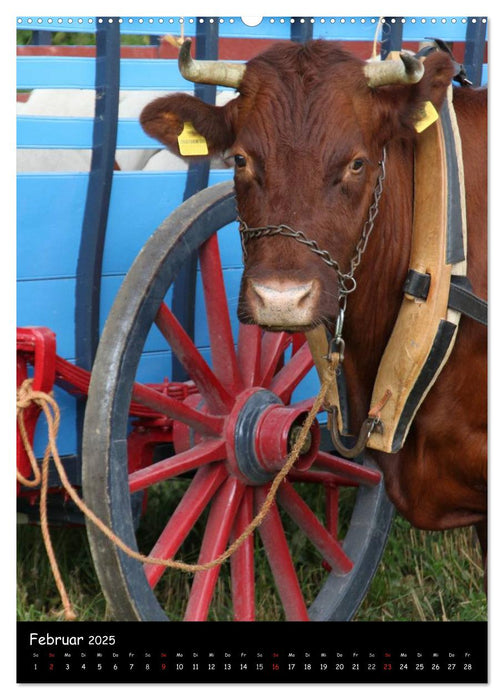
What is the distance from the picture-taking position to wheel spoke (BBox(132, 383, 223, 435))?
2.98m

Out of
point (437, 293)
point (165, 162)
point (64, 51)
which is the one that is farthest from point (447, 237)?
point (64, 51)

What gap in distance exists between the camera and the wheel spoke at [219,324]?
3213 mm

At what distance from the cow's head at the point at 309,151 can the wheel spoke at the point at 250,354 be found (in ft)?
2.58

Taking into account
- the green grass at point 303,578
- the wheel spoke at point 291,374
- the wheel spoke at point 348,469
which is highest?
the wheel spoke at point 291,374

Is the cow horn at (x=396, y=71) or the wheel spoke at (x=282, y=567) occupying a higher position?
the cow horn at (x=396, y=71)

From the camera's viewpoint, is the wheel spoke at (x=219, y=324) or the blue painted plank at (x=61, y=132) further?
the wheel spoke at (x=219, y=324)

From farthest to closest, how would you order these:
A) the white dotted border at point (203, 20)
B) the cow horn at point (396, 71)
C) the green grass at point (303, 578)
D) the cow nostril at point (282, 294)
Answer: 1. the green grass at point (303, 578)
2. the white dotted border at point (203, 20)
3. the cow horn at point (396, 71)
4. the cow nostril at point (282, 294)

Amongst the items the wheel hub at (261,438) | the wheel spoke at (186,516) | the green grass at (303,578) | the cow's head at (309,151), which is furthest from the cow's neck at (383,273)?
the green grass at (303,578)

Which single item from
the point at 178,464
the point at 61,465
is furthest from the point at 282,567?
the point at 61,465

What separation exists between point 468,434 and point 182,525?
0.85 metres

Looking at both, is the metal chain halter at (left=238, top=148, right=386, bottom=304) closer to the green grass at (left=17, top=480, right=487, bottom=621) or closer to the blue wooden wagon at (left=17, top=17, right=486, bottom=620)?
the blue wooden wagon at (left=17, top=17, right=486, bottom=620)

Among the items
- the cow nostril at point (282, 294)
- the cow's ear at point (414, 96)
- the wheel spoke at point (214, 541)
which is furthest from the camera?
the wheel spoke at point (214, 541)

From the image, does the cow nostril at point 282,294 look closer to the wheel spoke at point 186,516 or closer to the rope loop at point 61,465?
the rope loop at point 61,465

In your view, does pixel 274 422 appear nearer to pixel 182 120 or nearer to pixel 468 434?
pixel 468 434
